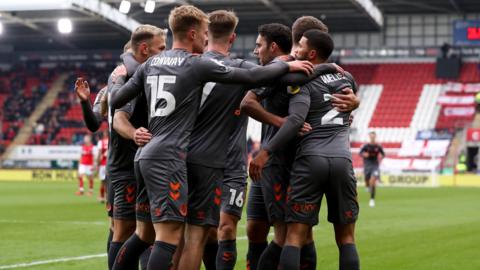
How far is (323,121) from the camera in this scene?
304 inches

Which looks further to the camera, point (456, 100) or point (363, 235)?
point (456, 100)

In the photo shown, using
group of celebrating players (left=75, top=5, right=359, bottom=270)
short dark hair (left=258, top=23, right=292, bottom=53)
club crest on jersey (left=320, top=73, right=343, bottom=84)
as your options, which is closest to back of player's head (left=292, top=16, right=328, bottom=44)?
group of celebrating players (left=75, top=5, right=359, bottom=270)

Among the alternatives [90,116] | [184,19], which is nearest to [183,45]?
[184,19]

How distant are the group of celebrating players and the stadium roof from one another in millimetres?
31524

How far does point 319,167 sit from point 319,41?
1.02 m

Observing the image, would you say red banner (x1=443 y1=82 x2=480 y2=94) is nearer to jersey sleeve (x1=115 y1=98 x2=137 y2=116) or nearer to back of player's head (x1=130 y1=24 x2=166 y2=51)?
back of player's head (x1=130 y1=24 x2=166 y2=51)

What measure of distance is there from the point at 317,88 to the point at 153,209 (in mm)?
1720

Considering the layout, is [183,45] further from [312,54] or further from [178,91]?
[312,54]

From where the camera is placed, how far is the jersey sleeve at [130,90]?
23.6 feet

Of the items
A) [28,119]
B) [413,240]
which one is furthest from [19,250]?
[28,119]

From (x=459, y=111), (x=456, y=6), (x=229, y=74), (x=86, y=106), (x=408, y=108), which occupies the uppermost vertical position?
(x=229, y=74)

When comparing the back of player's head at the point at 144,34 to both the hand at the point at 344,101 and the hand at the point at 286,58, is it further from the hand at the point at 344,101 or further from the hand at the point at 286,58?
the hand at the point at 344,101

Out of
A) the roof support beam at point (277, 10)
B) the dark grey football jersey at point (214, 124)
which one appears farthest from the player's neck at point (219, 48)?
the roof support beam at point (277, 10)

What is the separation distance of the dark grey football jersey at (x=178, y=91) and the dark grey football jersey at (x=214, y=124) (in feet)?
0.71
